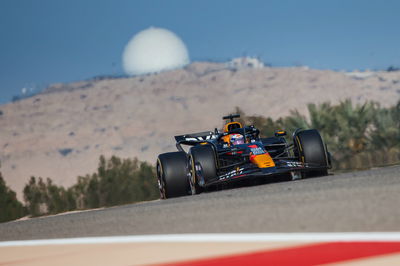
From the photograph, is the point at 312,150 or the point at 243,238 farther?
the point at 312,150

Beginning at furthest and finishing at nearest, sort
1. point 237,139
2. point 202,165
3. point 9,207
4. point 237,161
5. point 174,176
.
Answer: point 9,207
point 237,139
point 237,161
point 174,176
point 202,165

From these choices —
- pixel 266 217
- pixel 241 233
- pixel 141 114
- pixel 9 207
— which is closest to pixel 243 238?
pixel 241 233

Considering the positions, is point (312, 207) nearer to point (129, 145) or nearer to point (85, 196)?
point (85, 196)

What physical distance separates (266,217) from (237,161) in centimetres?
768

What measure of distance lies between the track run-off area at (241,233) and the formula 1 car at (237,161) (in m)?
4.45

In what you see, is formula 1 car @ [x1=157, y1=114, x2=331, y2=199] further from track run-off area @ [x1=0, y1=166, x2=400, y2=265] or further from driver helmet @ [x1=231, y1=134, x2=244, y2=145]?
track run-off area @ [x1=0, y1=166, x2=400, y2=265]

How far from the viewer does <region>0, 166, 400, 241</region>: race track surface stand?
18.1 ft

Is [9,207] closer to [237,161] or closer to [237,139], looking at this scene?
[237,139]

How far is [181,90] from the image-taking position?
197500 mm

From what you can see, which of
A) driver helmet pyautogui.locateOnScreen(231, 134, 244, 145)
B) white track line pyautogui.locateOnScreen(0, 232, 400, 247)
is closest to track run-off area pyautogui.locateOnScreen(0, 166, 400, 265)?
white track line pyautogui.locateOnScreen(0, 232, 400, 247)

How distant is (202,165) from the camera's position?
1223 cm

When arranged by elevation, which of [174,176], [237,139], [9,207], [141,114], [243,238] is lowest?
[243,238]

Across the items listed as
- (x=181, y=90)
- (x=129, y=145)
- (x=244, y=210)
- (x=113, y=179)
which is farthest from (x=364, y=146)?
(x=181, y=90)

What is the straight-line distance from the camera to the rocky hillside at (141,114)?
522ft
